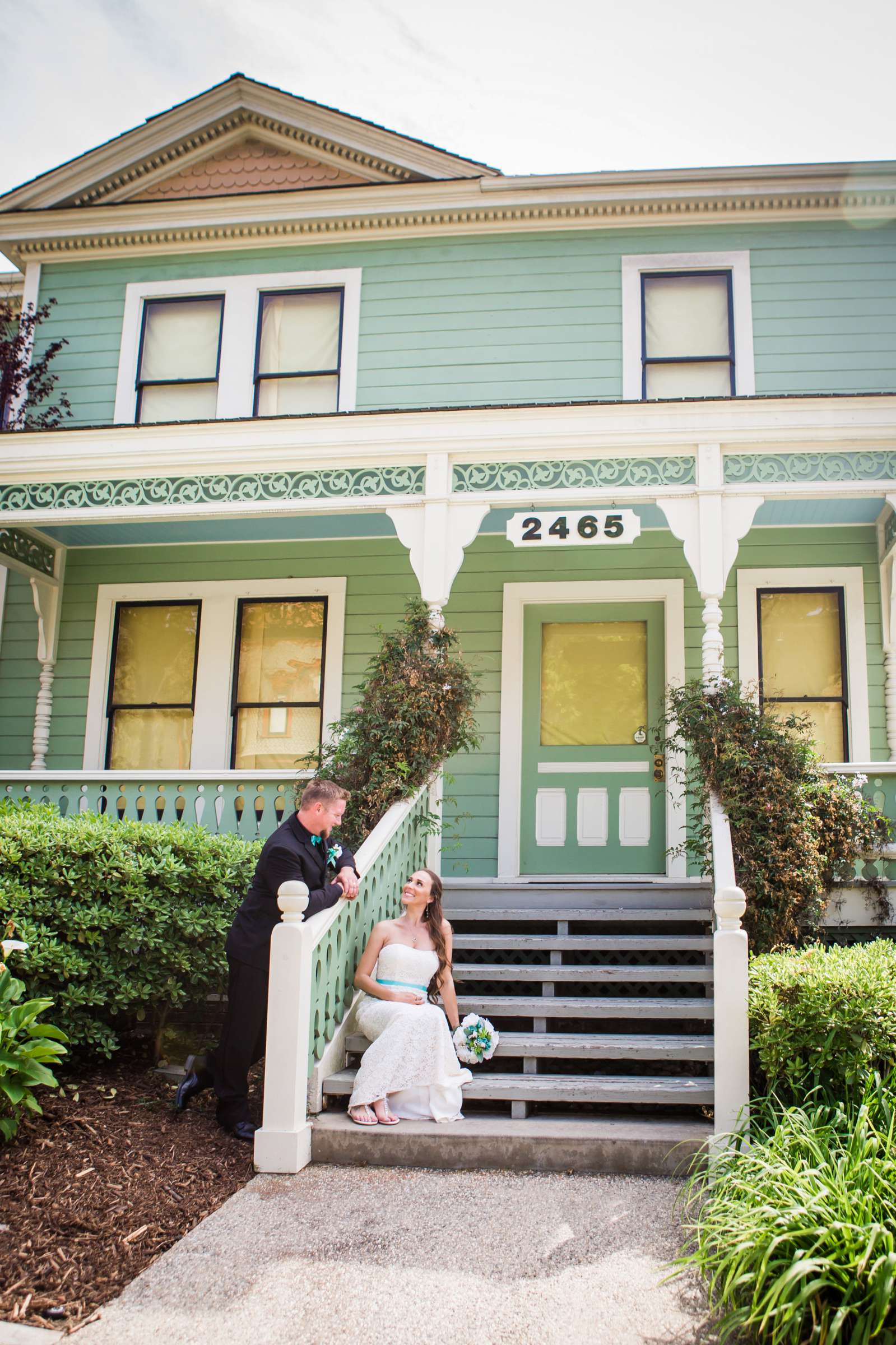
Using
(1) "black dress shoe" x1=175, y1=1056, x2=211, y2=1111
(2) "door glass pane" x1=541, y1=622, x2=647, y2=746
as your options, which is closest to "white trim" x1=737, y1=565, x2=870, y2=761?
(2) "door glass pane" x1=541, y1=622, x2=647, y2=746

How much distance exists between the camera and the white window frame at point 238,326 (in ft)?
32.6

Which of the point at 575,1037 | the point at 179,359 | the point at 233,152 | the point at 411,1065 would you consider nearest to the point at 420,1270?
the point at 411,1065

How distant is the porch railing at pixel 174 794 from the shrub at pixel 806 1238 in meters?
4.46

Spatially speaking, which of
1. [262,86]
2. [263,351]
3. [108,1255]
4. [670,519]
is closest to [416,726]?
[670,519]

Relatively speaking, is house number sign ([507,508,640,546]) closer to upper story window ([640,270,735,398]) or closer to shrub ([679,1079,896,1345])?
upper story window ([640,270,735,398])

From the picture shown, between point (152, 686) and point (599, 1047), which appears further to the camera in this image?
point (152, 686)

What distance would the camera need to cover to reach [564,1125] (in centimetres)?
475

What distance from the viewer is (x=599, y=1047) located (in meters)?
5.29

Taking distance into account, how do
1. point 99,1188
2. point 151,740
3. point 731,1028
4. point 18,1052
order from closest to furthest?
point 99,1188
point 18,1052
point 731,1028
point 151,740

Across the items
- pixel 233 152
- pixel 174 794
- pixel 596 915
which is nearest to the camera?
pixel 596 915

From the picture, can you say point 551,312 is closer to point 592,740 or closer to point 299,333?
point 299,333

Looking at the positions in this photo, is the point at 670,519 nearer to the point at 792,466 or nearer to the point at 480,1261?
the point at 792,466

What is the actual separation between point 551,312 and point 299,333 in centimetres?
250

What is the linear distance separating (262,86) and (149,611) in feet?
17.8
